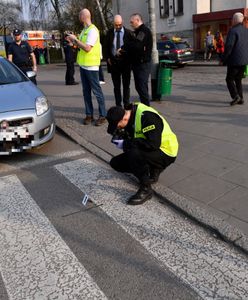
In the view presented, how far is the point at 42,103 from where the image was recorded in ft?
17.4

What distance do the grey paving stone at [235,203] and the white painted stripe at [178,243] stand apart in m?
0.39

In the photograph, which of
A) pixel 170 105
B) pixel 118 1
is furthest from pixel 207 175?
pixel 118 1

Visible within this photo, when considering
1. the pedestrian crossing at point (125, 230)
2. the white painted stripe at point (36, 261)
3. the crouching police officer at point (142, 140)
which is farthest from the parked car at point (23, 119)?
the crouching police officer at point (142, 140)

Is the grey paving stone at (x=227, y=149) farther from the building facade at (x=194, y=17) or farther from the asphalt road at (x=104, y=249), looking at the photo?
the building facade at (x=194, y=17)

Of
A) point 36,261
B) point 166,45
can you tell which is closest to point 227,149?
point 36,261

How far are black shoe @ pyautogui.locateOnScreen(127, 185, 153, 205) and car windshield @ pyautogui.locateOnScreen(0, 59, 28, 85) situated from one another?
11.4 feet

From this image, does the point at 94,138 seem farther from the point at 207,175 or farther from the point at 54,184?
the point at 207,175

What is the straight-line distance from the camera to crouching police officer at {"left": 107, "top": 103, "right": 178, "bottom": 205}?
3402mm

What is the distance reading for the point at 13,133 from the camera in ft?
15.5

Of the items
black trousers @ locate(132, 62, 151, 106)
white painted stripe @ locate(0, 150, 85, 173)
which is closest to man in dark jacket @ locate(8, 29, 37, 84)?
black trousers @ locate(132, 62, 151, 106)

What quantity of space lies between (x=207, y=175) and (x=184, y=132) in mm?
1791

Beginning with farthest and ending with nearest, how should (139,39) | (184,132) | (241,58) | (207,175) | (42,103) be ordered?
(241,58), (139,39), (184,132), (42,103), (207,175)

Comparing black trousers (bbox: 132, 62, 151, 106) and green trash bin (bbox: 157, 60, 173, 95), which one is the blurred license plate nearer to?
black trousers (bbox: 132, 62, 151, 106)

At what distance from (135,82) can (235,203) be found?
3.96 m
